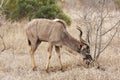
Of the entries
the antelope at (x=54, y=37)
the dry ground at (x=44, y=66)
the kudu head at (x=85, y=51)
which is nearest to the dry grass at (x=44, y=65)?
the dry ground at (x=44, y=66)

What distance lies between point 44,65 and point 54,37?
3.54 ft

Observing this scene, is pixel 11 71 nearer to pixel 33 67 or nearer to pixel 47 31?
pixel 33 67

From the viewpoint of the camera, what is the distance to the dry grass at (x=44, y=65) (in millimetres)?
10296

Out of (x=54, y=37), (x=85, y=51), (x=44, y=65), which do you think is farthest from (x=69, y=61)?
(x=54, y=37)

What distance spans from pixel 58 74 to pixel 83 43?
1.37 metres

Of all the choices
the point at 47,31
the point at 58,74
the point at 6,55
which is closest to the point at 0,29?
the point at 6,55

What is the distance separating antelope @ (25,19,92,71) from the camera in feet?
37.5

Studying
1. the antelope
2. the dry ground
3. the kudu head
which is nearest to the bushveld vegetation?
the dry ground

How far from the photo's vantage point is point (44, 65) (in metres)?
12.1

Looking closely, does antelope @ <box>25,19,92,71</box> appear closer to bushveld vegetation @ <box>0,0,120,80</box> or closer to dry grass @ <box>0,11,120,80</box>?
bushveld vegetation @ <box>0,0,120,80</box>

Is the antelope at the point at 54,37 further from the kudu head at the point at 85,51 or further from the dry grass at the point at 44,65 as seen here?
the dry grass at the point at 44,65

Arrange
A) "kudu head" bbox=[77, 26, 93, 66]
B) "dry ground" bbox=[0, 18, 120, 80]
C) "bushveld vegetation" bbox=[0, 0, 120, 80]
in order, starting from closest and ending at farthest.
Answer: "dry ground" bbox=[0, 18, 120, 80] → "bushveld vegetation" bbox=[0, 0, 120, 80] → "kudu head" bbox=[77, 26, 93, 66]

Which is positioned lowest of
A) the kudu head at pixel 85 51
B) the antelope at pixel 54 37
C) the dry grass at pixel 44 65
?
the dry grass at pixel 44 65

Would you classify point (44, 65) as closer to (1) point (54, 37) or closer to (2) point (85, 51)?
(1) point (54, 37)
